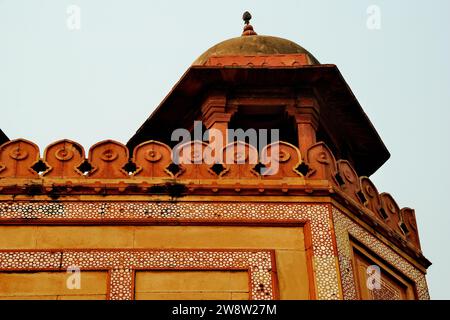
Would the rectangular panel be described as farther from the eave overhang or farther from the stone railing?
the eave overhang

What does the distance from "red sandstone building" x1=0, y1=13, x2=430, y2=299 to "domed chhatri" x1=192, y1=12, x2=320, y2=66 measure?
942mm

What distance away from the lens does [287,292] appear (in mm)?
12172

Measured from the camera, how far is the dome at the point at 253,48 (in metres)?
15.1

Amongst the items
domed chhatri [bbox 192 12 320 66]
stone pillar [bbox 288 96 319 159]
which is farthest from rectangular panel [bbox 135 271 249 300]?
domed chhatri [bbox 192 12 320 66]

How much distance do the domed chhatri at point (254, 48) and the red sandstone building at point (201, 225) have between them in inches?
37.1

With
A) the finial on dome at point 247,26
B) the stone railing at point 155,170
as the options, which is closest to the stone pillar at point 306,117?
the stone railing at point 155,170

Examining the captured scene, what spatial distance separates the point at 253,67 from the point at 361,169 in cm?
260

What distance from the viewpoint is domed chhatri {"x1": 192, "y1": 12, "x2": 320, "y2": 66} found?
15.1m

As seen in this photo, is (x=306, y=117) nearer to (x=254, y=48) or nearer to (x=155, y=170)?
(x=254, y=48)

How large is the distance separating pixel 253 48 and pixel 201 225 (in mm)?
3347

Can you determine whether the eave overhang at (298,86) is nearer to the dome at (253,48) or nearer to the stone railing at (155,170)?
the dome at (253,48)

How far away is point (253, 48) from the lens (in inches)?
600

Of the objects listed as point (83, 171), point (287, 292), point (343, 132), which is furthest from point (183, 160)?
point (343, 132)

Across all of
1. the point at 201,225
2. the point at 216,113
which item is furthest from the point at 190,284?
the point at 216,113
